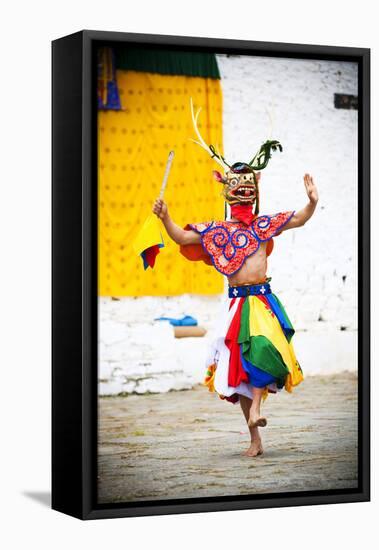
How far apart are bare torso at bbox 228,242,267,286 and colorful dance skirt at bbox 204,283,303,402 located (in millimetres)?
30

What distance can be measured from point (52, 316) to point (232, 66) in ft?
5.15

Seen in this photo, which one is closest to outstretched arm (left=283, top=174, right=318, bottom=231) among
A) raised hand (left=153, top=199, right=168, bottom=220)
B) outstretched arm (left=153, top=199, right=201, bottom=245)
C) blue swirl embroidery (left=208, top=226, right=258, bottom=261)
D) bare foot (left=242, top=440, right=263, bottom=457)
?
blue swirl embroidery (left=208, top=226, right=258, bottom=261)

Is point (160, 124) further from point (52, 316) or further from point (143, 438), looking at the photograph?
point (143, 438)

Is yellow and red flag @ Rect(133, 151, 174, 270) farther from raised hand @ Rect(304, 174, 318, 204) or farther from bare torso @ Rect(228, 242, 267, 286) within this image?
raised hand @ Rect(304, 174, 318, 204)

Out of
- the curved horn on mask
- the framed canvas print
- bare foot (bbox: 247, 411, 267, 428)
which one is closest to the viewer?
the framed canvas print

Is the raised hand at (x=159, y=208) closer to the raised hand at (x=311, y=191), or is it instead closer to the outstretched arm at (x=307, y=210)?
the outstretched arm at (x=307, y=210)

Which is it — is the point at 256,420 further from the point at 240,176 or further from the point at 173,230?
the point at 240,176

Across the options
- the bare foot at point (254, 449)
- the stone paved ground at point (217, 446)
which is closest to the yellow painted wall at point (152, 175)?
the stone paved ground at point (217, 446)

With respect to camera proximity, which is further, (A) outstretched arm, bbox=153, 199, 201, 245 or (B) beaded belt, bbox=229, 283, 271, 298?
(B) beaded belt, bbox=229, 283, 271, 298

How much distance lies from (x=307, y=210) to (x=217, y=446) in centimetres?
128

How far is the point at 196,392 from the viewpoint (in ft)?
27.8

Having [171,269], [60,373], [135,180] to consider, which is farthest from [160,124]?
[60,373]

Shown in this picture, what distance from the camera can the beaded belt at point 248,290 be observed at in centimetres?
770

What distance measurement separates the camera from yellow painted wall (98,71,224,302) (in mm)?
7336
